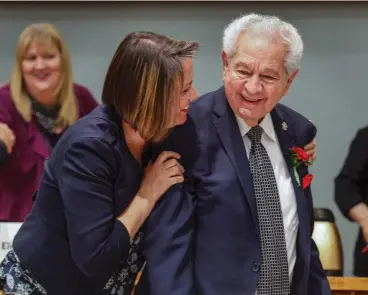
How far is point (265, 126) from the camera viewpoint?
1710 millimetres

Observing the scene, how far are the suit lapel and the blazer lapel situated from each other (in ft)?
0.41

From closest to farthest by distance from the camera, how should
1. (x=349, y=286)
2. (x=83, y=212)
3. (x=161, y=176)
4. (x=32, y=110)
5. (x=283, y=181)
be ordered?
(x=83, y=212) → (x=161, y=176) → (x=283, y=181) → (x=349, y=286) → (x=32, y=110)

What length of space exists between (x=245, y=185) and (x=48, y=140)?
122cm

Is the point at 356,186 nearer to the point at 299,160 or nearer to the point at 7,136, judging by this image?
the point at 299,160

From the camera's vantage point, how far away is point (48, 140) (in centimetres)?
265

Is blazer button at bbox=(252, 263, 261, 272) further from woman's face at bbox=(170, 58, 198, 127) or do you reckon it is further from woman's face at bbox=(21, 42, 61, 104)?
woman's face at bbox=(21, 42, 61, 104)

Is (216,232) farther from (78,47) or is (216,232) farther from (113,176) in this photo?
(78,47)

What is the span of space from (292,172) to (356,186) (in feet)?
2.98

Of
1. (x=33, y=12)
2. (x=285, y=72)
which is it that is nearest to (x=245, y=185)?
(x=285, y=72)

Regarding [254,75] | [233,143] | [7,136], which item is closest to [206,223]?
[233,143]

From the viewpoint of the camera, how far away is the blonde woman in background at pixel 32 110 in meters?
2.64

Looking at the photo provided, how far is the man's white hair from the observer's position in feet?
5.22

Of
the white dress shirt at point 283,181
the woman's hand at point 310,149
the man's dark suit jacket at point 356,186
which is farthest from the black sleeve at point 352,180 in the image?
the white dress shirt at point 283,181

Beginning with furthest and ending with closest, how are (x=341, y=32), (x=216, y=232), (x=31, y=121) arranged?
1. (x=341, y=32)
2. (x=31, y=121)
3. (x=216, y=232)
